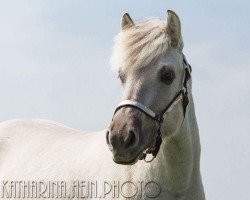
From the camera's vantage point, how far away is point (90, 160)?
254 inches

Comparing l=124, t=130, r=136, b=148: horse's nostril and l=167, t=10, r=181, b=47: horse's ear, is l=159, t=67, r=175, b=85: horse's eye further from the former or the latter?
l=124, t=130, r=136, b=148: horse's nostril

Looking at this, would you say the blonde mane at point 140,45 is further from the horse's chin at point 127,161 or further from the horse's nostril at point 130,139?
the horse's chin at point 127,161

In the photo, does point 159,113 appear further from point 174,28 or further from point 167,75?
point 174,28

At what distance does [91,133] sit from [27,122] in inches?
62.9

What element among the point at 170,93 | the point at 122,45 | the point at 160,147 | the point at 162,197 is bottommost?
the point at 162,197

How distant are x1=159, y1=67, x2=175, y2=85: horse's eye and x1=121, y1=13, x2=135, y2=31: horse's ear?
2.51 ft

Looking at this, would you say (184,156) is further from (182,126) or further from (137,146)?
(137,146)

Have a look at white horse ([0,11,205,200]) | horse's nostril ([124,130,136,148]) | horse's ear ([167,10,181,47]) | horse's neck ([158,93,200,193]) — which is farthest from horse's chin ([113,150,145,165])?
horse's ear ([167,10,181,47])

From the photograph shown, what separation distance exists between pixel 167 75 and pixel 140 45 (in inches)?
15.2

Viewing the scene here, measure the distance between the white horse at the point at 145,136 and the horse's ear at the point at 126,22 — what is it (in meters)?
0.01

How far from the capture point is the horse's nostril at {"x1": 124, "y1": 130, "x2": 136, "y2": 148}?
17.3 ft

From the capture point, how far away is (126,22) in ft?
20.8

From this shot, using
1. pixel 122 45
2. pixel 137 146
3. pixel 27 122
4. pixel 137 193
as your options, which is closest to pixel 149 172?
pixel 137 193

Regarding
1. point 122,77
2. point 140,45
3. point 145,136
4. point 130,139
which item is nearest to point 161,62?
point 140,45
